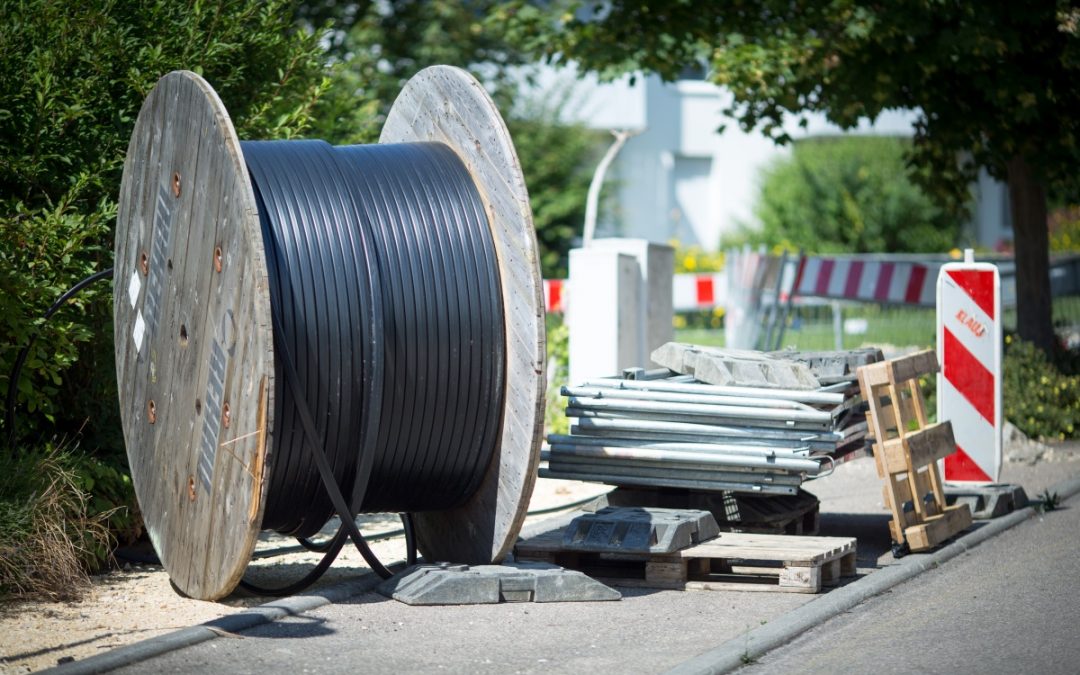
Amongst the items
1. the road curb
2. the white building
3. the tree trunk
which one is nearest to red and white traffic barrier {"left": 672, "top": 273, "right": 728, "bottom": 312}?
the tree trunk

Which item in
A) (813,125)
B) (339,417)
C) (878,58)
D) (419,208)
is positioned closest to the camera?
(339,417)

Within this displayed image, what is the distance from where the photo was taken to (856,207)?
1344 inches

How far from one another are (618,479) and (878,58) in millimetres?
7285

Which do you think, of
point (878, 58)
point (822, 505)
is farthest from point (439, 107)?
point (878, 58)

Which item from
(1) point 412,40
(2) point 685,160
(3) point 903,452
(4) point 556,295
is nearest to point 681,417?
(3) point 903,452

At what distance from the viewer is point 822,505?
10.5m

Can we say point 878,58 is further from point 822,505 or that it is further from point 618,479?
point 618,479

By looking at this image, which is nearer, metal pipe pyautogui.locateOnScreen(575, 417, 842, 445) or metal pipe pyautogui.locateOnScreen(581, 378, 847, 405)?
metal pipe pyautogui.locateOnScreen(575, 417, 842, 445)

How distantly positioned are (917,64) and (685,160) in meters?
24.6

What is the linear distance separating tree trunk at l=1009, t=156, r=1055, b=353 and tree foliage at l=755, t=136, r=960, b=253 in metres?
19.3

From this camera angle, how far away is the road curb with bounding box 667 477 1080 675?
5.94 metres

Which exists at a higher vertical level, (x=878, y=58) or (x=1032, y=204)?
(x=878, y=58)

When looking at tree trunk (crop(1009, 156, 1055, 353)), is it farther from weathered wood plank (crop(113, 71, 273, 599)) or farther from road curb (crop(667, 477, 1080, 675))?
weathered wood plank (crop(113, 71, 273, 599))

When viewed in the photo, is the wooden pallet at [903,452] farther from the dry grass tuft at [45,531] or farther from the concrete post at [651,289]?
the concrete post at [651,289]
